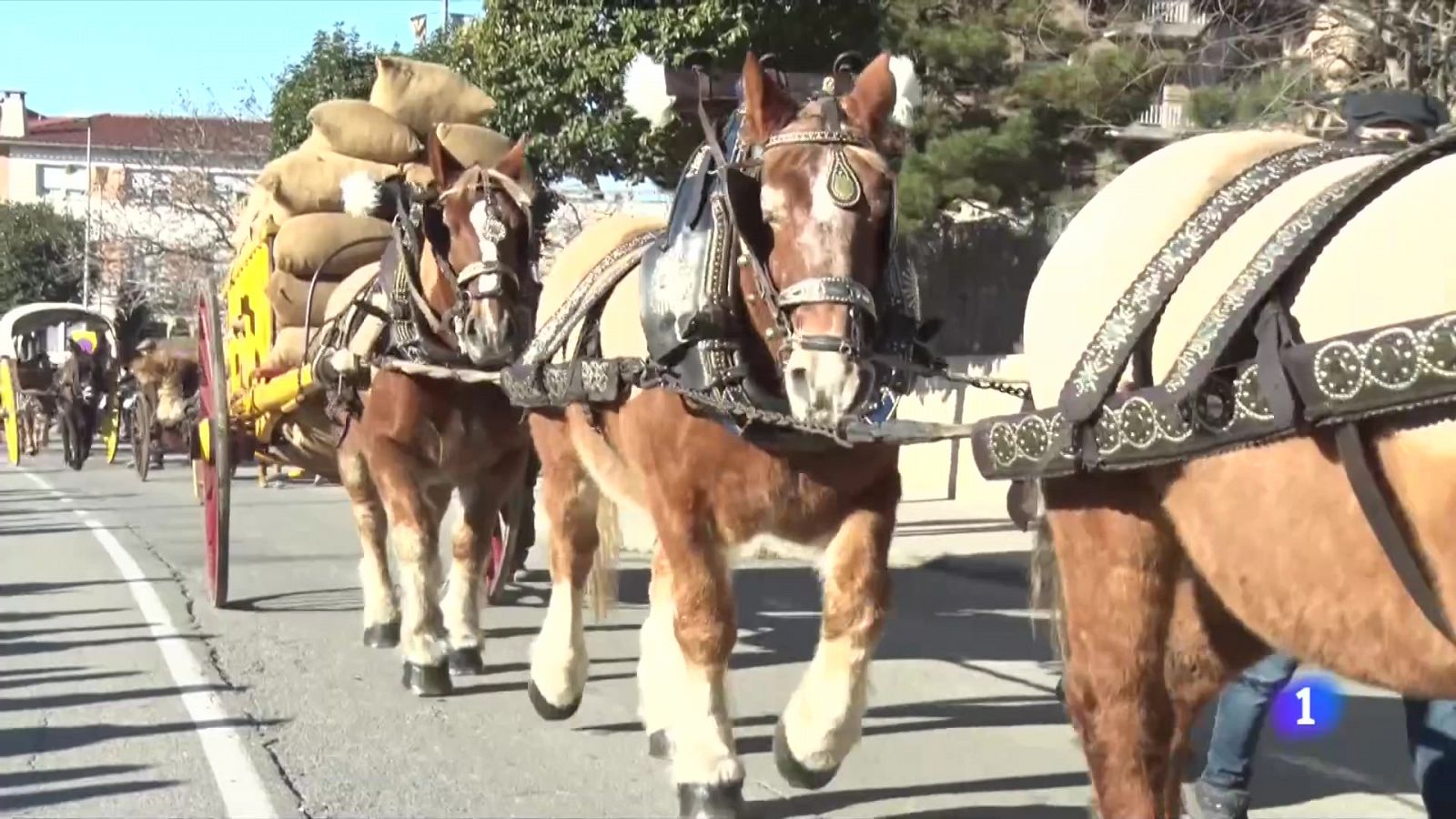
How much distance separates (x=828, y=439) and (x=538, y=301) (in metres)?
2.72

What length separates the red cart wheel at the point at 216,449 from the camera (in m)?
9.78

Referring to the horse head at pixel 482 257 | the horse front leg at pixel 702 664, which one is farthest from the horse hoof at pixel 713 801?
the horse head at pixel 482 257

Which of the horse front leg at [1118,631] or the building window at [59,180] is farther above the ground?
the building window at [59,180]

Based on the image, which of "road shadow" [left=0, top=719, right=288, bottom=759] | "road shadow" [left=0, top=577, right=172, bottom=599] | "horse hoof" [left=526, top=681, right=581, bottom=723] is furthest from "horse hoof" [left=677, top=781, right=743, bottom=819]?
"road shadow" [left=0, top=577, right=172, bottom=599]

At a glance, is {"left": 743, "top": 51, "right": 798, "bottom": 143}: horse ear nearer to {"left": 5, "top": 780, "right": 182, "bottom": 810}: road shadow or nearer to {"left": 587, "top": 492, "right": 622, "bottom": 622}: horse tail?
{"left": 587, "top": 492, "right": 622, "bottom": 622}: horse tail

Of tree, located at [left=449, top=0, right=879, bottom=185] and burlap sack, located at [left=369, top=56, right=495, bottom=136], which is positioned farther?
tree, located at [left=449, top=0, right=879, bottom=185]

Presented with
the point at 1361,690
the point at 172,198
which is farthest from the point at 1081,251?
the point at 172,198

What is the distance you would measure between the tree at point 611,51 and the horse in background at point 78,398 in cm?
1373

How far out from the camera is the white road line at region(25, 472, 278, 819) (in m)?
5.83

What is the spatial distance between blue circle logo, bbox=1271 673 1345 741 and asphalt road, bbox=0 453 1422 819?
9 cm

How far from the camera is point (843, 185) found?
4504 millimetres

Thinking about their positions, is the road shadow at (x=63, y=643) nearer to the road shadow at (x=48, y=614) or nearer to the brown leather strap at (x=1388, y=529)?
the road shadow at (x=48, y=614)

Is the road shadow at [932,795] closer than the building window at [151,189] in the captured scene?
Yes

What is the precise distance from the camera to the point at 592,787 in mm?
5996
